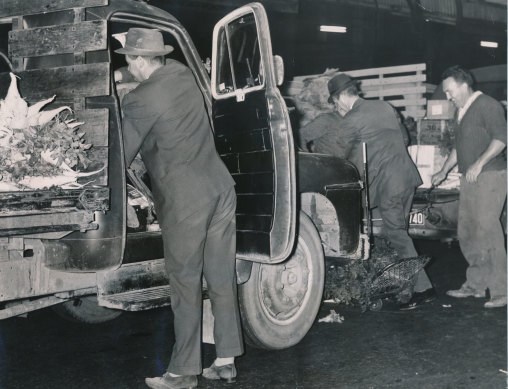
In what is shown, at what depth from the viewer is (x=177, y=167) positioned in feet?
12.0

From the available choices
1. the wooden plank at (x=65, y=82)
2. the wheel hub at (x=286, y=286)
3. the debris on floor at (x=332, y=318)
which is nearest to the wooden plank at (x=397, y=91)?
the debris on floor at (x=332, y=318)

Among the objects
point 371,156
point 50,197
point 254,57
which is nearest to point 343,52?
point 371,156

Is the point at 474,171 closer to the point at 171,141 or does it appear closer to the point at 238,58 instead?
the point at 238,58

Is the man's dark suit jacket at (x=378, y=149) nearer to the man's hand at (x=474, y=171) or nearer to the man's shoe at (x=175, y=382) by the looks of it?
the man's hand at (x=474, y=171)

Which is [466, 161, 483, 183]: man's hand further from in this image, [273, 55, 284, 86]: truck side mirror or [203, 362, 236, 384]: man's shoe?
[203, 362, 236, 384]: man's shoe

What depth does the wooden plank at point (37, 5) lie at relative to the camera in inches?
145

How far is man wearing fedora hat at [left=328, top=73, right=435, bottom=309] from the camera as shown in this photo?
19.6ft

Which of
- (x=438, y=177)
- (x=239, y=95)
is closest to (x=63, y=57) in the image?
(x=239, y=95)

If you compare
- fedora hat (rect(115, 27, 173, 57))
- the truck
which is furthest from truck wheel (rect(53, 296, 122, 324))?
fedora hat (rect(115, 27, 173, 57))

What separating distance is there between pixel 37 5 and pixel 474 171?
4.09 meters

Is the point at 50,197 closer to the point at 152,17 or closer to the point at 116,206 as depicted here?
the point at 116,206

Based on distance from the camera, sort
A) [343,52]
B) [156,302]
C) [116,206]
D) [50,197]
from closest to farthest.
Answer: [50,197] → [116,206] → [156,302] → [343,52]

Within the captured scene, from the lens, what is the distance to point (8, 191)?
3.20 metres

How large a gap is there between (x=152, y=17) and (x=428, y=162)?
509 centimetres
